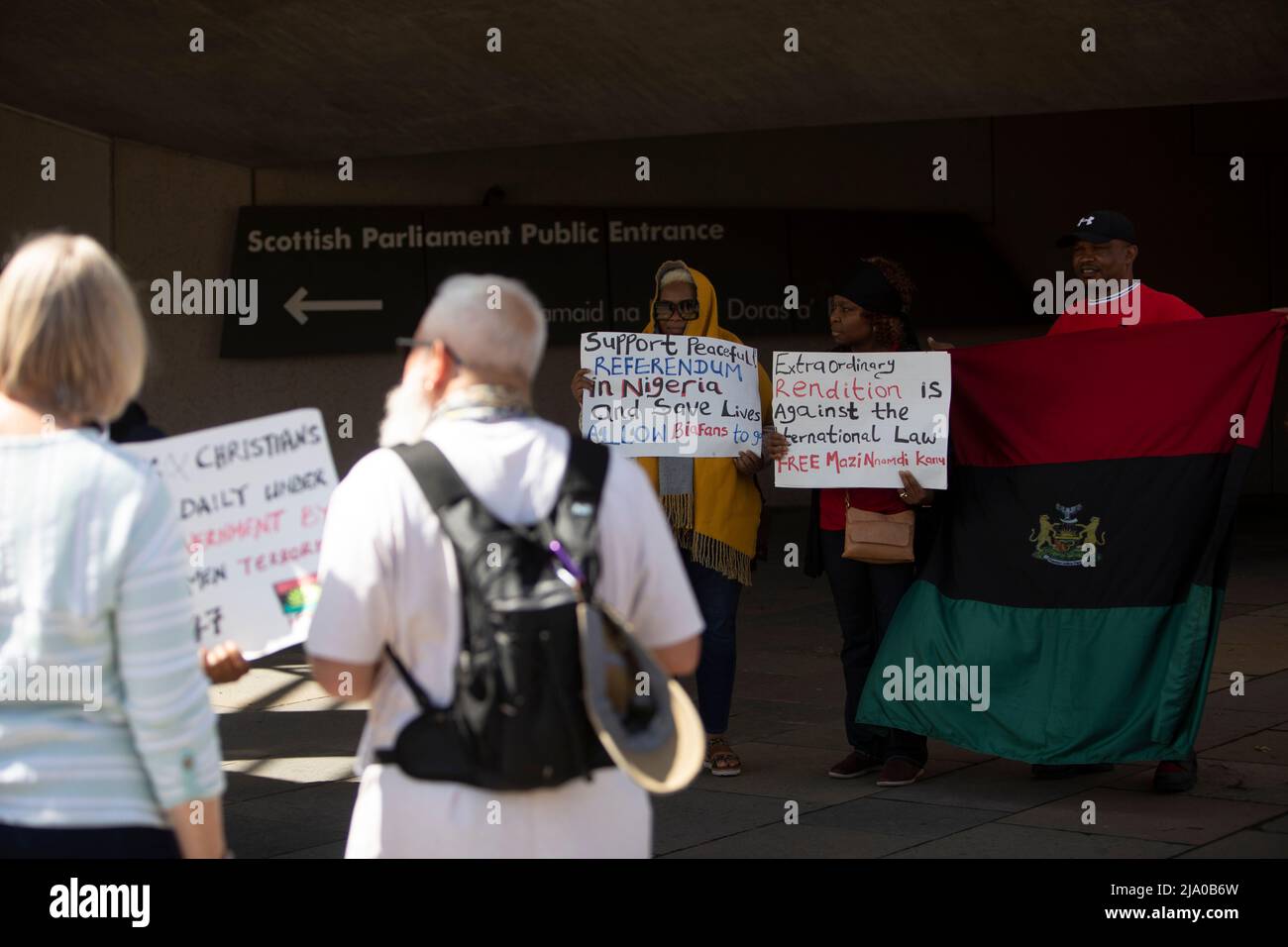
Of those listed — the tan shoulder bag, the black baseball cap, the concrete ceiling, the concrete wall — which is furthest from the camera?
the concrete wall

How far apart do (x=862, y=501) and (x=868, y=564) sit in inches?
10.0

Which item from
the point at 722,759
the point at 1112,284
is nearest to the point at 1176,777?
the point at 722,759

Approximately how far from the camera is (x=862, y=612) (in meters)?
6.22

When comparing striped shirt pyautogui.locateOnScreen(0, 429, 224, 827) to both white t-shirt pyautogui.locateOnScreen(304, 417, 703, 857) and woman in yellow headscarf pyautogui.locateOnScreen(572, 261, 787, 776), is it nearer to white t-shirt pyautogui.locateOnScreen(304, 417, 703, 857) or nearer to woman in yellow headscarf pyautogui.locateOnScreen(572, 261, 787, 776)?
white t-shirt pyautogui.locateOnScreen(304, 417, 703, 857)

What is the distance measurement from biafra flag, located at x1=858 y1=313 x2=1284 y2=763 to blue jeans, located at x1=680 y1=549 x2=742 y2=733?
1.88 ft

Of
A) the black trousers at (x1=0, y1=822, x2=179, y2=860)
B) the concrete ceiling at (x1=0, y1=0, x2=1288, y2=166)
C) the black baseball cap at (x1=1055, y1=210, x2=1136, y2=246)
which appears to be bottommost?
the black trousers at (x1=0, y1=822, x2=179, y2=860)

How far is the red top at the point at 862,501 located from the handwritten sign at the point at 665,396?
1.36ft

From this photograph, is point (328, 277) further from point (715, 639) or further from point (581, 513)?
point (581, 513)

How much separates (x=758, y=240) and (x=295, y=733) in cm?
887

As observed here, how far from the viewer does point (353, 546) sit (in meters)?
2.72

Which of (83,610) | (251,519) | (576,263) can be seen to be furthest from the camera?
(576,263)

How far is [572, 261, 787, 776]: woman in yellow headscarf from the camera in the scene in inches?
244

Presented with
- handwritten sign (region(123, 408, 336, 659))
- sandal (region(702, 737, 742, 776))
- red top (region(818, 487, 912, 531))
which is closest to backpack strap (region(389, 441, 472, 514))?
handwritten sign (region(123, 408, 336, 659))
